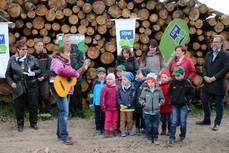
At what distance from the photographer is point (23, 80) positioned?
27.7 feet

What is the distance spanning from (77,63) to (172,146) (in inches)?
118

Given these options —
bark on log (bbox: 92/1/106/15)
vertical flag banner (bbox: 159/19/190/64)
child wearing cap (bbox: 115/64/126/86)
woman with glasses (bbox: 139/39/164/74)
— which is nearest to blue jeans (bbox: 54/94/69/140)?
child wearing cap (bbox: 115/64/126/86)

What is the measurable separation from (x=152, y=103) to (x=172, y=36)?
2975 millimetres

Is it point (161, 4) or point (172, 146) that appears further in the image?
point (161, 4)

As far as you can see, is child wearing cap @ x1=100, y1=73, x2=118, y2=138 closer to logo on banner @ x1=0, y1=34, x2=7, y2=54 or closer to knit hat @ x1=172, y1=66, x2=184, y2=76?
knit hat @ x1=172, y1=66, x2=184, y2=76

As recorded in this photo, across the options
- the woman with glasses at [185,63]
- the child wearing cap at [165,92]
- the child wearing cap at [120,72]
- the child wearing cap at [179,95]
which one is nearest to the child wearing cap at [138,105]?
the child wearing cap at [120,72]

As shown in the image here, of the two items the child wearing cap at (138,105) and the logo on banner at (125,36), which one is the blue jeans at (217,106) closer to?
the child wearing cap at (138,105)

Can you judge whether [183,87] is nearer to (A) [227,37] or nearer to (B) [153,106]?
(B) [153,106]

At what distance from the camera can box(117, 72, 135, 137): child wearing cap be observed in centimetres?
796

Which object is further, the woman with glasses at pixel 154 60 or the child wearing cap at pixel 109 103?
the woman with glasses at pixel 154 60

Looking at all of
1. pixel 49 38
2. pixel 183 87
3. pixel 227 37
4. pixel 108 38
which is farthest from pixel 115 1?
pixel 183 87

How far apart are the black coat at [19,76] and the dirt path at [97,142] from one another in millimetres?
801

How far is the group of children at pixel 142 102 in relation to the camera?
7520 millimetres

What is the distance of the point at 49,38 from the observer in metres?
10.1
